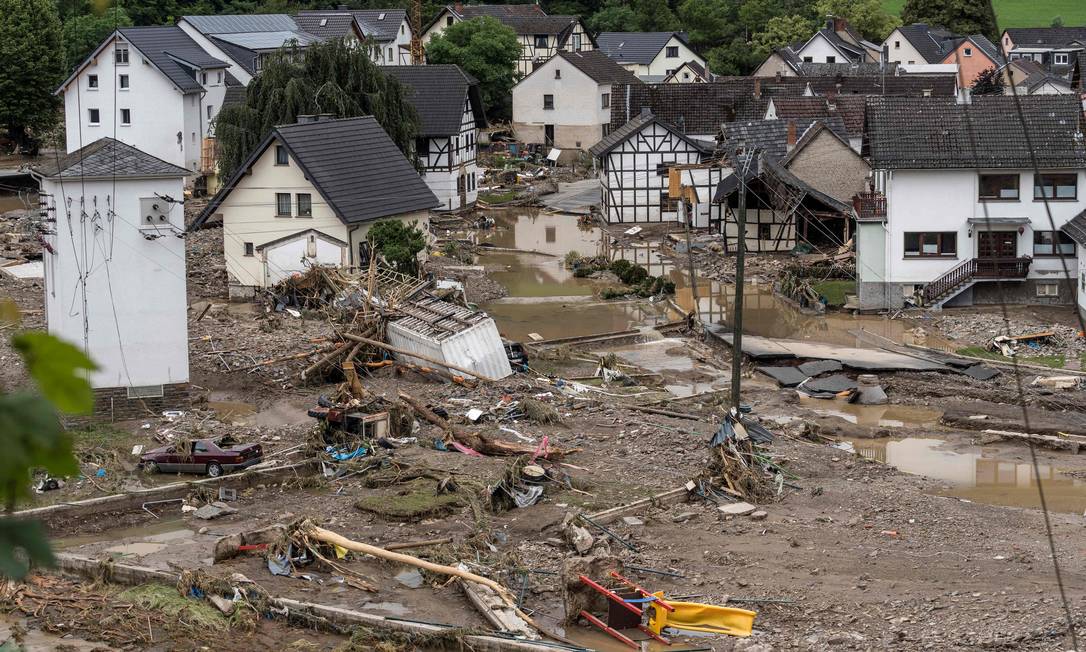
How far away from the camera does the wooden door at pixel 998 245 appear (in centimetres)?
3372

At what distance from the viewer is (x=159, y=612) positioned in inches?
637

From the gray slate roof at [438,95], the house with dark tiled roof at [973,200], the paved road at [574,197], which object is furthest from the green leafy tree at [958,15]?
the house with dark tiled roof at [973,200]

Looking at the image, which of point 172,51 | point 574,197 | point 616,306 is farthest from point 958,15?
point 616,306

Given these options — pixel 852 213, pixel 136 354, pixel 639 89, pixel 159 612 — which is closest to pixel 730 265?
pixel 852 213

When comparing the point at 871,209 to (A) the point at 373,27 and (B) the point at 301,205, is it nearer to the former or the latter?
(B) the point at 301,205

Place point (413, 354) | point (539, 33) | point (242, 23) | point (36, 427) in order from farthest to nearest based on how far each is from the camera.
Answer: point (539, 33) < point (242, 23) < point (413, 354) < point (36, 427)

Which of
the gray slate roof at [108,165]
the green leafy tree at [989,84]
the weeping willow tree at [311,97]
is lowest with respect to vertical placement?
the gray slate roof at [108,165]

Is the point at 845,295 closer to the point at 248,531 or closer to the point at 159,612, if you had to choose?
the point at 248,531

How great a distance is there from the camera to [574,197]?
5428cm

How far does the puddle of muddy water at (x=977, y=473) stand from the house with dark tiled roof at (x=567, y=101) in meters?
40.4

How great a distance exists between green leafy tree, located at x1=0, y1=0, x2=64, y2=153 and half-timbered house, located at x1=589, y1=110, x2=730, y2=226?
26916 millimetres

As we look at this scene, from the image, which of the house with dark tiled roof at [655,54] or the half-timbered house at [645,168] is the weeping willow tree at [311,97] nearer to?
the half-timbered house at [645,168]

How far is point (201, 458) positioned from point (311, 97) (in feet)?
74.5

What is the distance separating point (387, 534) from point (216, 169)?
3641 cm
